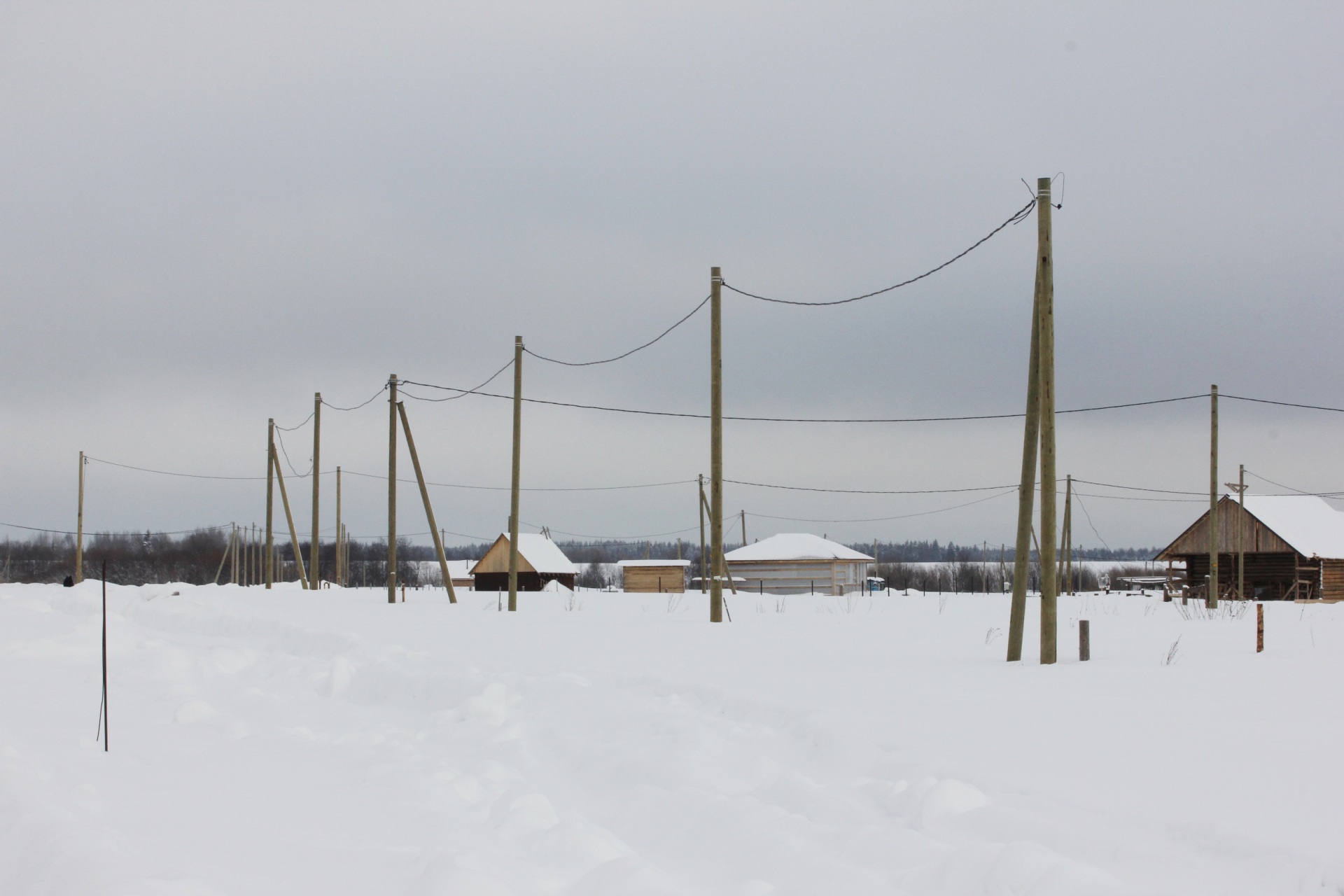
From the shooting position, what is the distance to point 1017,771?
6109 millimetres

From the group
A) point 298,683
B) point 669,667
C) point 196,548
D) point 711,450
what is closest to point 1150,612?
point 711,450

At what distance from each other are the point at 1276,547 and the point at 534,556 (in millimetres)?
35783

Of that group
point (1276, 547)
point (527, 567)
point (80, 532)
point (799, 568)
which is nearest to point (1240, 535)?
point (1276, 547)

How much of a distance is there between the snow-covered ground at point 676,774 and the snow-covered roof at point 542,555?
43.2 metres

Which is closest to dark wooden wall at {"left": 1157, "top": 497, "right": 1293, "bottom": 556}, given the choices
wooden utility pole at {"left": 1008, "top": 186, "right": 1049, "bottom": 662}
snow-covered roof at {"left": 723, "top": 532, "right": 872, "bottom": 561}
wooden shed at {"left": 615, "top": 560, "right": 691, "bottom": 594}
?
snow-covered roof at {"left": 723, "top": 532, "right": 872, "bottom": 561}

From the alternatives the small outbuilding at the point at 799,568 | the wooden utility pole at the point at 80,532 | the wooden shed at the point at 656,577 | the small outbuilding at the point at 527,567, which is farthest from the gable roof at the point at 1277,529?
the wooden utility pole at the point at 80,532

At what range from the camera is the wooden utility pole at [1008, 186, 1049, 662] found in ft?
40.0

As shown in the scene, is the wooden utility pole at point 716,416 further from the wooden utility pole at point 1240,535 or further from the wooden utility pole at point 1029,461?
the wooden utility pole at point 1240,535

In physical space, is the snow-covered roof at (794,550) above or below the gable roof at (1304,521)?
below

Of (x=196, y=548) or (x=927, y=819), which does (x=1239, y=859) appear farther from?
(x=196, y=548)

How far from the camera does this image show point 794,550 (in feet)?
182

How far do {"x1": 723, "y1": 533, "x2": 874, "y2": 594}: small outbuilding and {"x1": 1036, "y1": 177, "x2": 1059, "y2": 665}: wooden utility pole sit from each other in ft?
132

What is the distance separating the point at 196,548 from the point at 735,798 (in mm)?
104985

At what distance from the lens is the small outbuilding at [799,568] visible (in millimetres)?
53469
